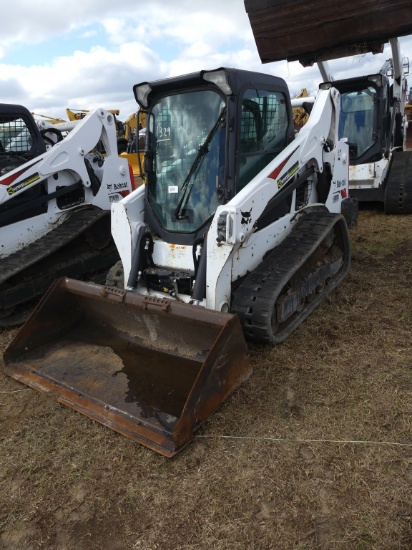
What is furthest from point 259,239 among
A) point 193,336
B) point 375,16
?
point 375,16

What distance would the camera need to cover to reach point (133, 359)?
3496 mm

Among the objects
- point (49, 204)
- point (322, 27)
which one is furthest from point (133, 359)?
point (322, 27)

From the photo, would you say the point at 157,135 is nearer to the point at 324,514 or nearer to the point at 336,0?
the point at 336,0

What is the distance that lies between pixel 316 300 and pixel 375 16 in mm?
2664

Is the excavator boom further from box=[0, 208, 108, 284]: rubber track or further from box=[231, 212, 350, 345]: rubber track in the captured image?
box=[0, 208, 108, 284]: rubber track

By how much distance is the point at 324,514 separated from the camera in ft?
7.24

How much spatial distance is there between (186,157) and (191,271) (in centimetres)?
95

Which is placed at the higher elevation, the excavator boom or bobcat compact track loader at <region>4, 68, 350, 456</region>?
the excavator boom

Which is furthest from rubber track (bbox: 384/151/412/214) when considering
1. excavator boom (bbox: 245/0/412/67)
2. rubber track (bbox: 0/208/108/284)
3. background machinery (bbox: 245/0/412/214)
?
rubber track (bbox: 0/208/108/284)

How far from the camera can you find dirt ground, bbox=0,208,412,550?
217 cm

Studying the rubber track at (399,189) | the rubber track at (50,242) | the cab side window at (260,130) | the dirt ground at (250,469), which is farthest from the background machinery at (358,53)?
the dirt ground at (250,469)

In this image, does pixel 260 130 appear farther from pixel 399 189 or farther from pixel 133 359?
pixel 399 189

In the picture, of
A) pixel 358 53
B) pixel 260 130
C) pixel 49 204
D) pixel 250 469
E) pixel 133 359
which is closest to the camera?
pixel 250 469

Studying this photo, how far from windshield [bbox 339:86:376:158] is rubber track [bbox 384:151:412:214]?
70 centimetres
